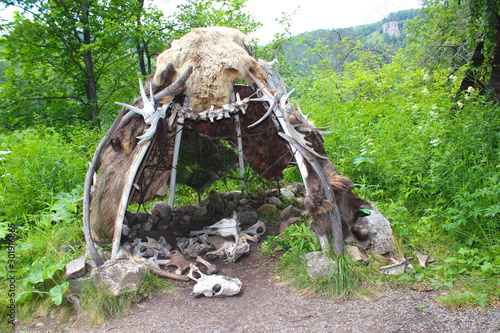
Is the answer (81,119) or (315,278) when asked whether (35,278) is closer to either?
(315,278)

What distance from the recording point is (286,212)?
481cm

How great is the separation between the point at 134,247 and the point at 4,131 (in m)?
6.38

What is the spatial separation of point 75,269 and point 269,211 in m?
2.86

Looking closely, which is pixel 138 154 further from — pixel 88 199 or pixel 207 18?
pixel 207 18

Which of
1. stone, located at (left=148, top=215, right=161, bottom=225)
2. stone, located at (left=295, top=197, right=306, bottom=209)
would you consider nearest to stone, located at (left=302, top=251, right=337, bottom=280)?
stone, located at (left=295, top=197, right=306, bottom=209)

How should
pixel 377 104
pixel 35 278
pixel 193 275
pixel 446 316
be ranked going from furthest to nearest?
pixel 377 104, pixel 193 275, pixel 35 278, pixel 446 316

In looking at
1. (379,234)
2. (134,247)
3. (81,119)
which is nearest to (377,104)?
(379,234)

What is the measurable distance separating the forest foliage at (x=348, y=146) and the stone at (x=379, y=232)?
0.20m

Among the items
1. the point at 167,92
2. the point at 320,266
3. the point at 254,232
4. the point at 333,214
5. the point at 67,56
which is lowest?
the point at 254,232

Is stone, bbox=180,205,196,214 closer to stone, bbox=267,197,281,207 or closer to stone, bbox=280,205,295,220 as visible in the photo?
stone, bbox=267,197,281,207

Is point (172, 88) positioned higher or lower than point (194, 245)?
higher

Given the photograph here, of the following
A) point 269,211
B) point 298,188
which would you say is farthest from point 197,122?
point 298,188

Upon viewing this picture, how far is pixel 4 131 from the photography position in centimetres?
763

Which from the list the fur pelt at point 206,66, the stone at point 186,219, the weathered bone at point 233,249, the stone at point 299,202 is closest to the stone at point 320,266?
the weathered bone at point 233,249
